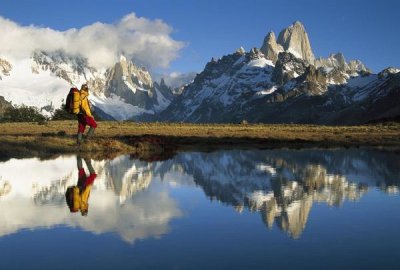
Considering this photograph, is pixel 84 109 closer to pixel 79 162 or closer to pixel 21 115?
pixel 79 162

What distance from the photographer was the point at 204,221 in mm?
15203

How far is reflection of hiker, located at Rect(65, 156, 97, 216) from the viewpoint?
17.0m

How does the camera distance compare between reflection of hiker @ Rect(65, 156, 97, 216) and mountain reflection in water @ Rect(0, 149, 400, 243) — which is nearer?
mountain reflection in water @ Rect(0, 149, 400, 243)

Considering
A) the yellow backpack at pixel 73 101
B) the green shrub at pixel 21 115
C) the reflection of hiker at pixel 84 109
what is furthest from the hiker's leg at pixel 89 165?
the green shrub at pixel 21 115

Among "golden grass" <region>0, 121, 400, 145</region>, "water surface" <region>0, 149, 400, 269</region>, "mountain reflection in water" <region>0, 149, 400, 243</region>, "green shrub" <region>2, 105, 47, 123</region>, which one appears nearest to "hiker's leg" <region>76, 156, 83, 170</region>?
"mountain reflection in water" <region>0, 149, 400, 243</region>

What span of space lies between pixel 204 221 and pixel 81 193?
6.53 meters

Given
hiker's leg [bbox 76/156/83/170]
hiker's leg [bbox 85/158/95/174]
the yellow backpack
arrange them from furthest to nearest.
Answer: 1. the yellow backpack
2. hiker's leg [bbox 76/156/83/170]
3. hiker's leg [bbox 85/158/95/174]

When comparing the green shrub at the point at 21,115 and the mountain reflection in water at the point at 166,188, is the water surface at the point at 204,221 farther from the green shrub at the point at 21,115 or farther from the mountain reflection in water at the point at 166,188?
the green shrub at the point at 21,115

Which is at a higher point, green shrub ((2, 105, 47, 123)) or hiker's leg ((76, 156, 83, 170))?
green shrub ((2, 105, 47, 123))

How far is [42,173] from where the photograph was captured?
26.7 m

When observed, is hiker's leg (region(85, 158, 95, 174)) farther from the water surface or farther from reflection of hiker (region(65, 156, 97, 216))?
the water surface

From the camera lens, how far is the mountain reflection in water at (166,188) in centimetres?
1493

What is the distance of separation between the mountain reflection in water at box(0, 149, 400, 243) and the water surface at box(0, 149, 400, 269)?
0.13 feet

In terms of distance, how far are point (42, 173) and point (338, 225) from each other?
54.5ft
